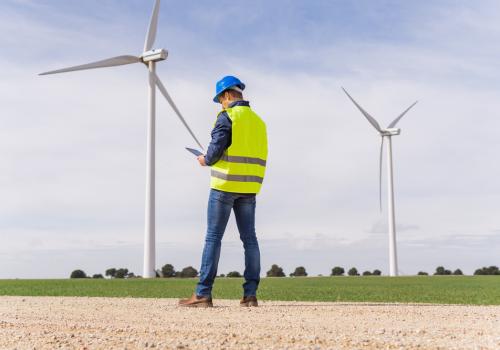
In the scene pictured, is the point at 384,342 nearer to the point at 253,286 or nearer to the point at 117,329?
the point at 117,329

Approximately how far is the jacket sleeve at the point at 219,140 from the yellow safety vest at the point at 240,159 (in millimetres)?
69

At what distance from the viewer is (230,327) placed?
23.3 ft

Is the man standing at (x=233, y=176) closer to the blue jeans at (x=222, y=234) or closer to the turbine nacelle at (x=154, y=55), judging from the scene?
the blue jeans at (x=222, y=234)

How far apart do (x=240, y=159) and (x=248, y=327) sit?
3.33 m

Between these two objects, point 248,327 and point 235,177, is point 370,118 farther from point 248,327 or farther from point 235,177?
point 248,327

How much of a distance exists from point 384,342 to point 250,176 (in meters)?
4.29

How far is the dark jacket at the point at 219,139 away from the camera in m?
9.70

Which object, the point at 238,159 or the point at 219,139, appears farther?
the point at 238,159

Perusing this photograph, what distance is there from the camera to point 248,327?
23.3 ft

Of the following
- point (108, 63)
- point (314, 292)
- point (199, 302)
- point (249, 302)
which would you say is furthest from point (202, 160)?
point (108, 63)

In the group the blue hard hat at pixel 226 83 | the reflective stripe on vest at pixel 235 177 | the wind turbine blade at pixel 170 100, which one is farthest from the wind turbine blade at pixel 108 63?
the reflective stripe on vest at pixel 235 177

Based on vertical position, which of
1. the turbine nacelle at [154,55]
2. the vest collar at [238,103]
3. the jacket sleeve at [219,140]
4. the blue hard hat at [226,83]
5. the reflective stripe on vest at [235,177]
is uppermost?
the turbine nacelle at [154,55]

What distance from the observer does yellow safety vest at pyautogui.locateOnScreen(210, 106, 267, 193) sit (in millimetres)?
9773

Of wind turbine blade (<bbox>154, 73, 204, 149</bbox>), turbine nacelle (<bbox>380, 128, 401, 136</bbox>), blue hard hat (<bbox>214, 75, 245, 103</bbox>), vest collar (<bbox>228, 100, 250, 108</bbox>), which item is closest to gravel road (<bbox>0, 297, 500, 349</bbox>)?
vest collar (<bbox>228, 100, 250, 108</bbox>)
